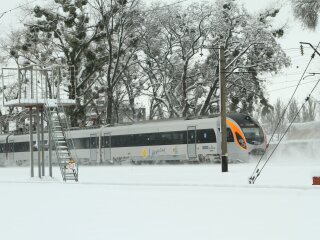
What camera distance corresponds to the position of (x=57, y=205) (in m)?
15.8

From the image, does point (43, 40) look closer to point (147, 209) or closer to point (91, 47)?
point (91, 47)

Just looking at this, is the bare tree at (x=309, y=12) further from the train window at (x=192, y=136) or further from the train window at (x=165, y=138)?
the train window at (x=165, y=138)

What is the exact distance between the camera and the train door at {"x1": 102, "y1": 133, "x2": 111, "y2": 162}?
153 feet

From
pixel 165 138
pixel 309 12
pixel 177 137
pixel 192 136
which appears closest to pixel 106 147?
pixel 165 138

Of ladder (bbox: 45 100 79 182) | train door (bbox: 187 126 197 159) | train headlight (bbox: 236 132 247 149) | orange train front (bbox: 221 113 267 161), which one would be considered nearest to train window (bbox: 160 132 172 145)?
train door (bbox: 187 126 197 159)

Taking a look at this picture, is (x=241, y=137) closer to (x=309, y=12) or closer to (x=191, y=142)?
(x=191, y=142)

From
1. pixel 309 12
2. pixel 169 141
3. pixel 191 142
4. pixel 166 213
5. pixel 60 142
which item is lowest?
pixel 166 213

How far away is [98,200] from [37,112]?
12152 millimetres

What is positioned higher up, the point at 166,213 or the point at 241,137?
the point at 241,137

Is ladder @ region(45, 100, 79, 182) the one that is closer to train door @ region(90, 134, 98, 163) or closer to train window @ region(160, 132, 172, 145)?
train window @ region(160, 132, 172, 145)

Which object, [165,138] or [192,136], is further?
[165,138]

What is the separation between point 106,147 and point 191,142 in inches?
366

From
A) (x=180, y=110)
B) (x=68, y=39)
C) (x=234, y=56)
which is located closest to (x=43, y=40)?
(x=68, y=39)

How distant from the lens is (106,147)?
47.0 m
